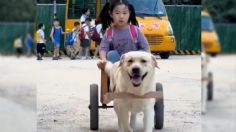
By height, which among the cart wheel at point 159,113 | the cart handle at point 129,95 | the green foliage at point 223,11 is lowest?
the cart wheel at point 159,113

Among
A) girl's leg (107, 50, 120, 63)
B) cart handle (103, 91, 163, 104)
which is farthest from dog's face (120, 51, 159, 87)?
girl's leg (107, 50, 120, 63)

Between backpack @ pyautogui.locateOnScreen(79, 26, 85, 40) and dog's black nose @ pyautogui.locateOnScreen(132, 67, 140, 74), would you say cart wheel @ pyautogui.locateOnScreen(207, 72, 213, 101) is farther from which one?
backpack @ pyautogui.locateOnScreen(79, 26, 85, 40)

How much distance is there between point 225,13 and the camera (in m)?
1.71

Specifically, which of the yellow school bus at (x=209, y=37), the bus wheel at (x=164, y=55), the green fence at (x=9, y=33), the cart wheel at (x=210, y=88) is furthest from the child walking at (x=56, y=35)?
the cart wheel at (x=210, y=88)

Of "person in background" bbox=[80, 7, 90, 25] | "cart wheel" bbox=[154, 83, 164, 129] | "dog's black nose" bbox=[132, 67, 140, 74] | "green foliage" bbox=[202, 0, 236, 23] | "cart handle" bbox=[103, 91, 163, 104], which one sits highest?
"green foliage" bbox=[202, 0, 236, 23]

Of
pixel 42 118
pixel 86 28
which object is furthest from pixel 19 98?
pixel 42 118

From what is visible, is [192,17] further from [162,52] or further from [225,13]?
[225,13]

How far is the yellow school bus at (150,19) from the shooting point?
274cm

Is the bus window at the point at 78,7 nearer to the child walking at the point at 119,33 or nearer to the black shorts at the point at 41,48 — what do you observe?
the child walking at the point at 119,33

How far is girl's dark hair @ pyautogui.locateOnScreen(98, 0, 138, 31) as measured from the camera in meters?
2.71

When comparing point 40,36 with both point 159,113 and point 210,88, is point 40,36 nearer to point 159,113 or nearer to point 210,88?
point 159,113

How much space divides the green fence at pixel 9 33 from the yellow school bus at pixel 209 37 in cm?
68

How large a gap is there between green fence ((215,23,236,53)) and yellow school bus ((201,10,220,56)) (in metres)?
0.02

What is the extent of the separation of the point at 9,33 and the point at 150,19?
100cm
